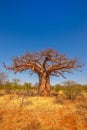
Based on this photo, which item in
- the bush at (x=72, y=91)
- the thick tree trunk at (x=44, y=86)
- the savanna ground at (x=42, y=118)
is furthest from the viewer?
the thick tree trunk at (x=44, y=86)

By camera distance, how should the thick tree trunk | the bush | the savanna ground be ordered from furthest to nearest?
the thick tree trunk → the bush → the savanna ground

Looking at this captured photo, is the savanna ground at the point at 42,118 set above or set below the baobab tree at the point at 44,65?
below

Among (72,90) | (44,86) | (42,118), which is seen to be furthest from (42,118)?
(44,86)

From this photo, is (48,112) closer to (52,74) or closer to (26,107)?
(26,107)

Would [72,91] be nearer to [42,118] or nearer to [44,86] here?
[44,86]

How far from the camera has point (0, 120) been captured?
10703 millimetres

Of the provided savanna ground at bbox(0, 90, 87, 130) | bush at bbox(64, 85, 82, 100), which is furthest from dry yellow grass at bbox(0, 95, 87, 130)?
bush at bbox(64, 85, 82, 100)

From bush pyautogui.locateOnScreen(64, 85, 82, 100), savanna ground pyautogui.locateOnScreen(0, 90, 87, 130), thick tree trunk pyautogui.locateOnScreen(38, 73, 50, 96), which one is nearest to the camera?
savanna ground pyautogui.locateOnScreen(0, 90, 87, 130)

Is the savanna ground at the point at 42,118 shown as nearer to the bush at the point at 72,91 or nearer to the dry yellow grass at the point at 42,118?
the dry yellow grass at the point at 42,118

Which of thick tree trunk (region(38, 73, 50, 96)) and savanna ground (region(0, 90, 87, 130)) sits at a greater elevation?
thick tree trunk (region(38, 73, 50, 96))

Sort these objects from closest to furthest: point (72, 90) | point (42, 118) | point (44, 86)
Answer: point (42, 118)
point (72, 90)
point (44, 86)

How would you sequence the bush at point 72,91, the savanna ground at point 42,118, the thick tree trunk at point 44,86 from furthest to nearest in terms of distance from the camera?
the thick tree trunk at point 44,86 < the bush at point 72,91 < the savanna ground at point 42,118

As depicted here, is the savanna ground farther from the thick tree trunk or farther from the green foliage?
the thick tree trunk

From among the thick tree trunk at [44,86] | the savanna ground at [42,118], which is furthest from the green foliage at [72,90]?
the savanna ground at [42,118]
